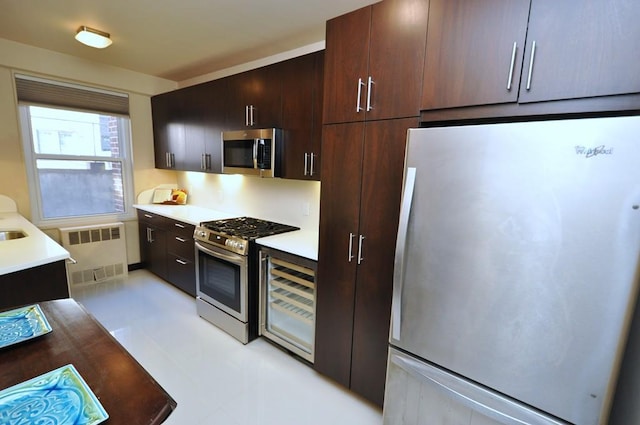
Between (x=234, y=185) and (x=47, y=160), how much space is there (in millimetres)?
2083

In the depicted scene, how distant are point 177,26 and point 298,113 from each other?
1246 millimetres

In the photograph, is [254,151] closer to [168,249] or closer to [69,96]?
[168,249]

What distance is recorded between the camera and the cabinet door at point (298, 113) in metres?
2.27

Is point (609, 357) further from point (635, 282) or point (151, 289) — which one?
point (151, 289)

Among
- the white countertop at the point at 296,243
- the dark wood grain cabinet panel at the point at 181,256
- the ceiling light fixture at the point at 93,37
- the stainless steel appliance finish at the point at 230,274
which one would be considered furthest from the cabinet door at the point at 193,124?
the white countertop at the point at 296,243

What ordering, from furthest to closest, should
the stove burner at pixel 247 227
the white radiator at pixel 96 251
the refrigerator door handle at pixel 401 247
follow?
the white radiator at pixel 96 251
the stove burner at pixel 247 227
the refrigerator door handle at pixel 401 247

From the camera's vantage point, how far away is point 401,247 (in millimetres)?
1396

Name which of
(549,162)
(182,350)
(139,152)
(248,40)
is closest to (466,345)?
(549,162)

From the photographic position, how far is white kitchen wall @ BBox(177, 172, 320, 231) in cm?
283

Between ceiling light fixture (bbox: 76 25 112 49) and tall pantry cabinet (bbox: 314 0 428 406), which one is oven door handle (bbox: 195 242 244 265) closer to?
tall pantry cabinet (bbox: 314 0 428 406)

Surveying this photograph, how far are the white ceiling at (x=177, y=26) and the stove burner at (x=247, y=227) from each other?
1.69 metres

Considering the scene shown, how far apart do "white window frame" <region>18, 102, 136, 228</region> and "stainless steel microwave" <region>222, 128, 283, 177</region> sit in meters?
1.86

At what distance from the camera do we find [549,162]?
3.44ft

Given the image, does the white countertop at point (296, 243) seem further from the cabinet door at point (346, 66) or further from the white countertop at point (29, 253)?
the white countertop at point (29, 253)
